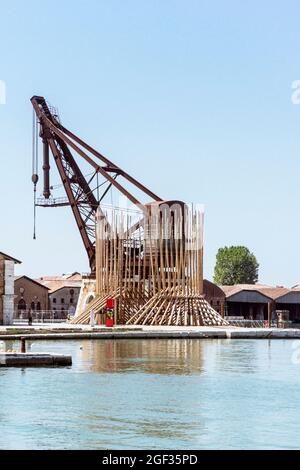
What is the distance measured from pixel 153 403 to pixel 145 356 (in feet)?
60.4

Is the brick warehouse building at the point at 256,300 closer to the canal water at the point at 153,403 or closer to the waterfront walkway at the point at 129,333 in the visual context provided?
the waterfront walkway at the point at 129,333

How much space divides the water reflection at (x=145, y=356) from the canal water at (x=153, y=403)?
54mm

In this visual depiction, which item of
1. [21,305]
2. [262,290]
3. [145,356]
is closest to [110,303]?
[145,356]

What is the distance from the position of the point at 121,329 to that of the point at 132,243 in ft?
49.3

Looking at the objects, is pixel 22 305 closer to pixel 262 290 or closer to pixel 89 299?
pixel 89 299

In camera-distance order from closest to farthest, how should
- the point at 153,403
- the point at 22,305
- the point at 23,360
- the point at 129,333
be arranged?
the point at 153,403 < the point at 23,360 < the point at 129,333 < the point at 22,305

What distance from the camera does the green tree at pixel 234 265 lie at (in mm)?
164500

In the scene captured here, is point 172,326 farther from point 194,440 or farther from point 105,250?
point 194,440

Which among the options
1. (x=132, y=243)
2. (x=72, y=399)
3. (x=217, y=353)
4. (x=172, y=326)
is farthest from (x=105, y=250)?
(x=72, y=399)

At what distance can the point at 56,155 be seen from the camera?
87375 millimetres

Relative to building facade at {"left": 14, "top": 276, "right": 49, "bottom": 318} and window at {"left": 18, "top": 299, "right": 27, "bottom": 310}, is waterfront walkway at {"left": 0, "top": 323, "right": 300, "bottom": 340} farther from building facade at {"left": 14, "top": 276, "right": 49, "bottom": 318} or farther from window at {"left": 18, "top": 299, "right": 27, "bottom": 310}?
window at {"left": 18, "top": 299, "right": 27, "bottom": 310}

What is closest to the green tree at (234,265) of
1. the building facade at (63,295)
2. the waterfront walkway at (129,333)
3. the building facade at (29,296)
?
the building facade at (63,295)

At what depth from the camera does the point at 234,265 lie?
16475cm
